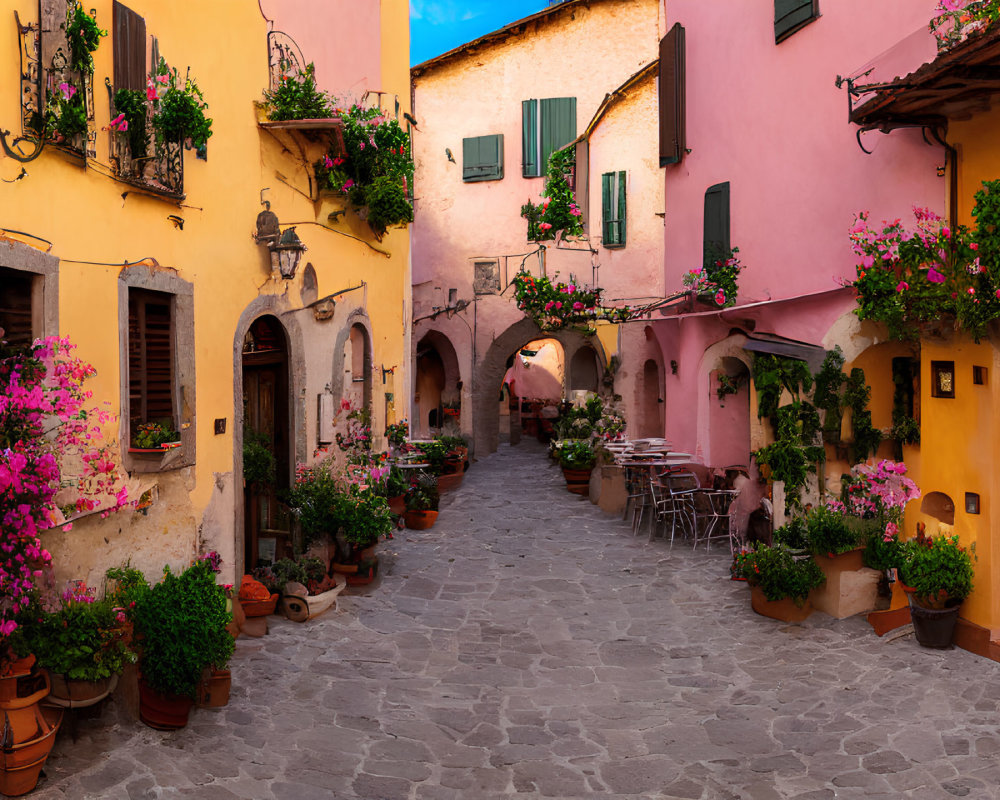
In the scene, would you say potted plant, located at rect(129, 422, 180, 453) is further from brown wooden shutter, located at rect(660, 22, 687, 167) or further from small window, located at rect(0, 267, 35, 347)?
brown wooden shutter, located at rect(660, 22, 687, 167)

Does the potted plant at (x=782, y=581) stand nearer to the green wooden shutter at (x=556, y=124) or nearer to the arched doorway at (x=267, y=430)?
the arched doorway at (x=267, y=430)

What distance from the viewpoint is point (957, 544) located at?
722 centimetres

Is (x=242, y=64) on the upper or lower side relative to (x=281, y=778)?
upper

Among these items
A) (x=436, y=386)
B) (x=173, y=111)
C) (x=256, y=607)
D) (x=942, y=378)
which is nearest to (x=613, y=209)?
(x=436, y=386)

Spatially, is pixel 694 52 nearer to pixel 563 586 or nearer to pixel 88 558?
pixel 563 586

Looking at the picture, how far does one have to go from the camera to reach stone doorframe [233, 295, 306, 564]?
7680 millimetres

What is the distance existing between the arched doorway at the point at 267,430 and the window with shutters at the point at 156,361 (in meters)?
2.00

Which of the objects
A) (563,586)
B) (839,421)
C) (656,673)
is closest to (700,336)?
(839,421)

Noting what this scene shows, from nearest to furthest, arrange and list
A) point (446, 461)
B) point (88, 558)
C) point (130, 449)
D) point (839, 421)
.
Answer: point (88, 558), point (130, 449), point (839, 421), point (446, 461)

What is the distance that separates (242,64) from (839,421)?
6.90m

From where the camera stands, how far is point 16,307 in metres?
5.05

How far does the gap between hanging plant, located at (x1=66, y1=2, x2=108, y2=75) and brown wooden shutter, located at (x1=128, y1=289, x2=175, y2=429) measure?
1.69 m

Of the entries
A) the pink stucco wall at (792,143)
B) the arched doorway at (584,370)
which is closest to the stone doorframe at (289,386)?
the pink stucco wall at (792,143)

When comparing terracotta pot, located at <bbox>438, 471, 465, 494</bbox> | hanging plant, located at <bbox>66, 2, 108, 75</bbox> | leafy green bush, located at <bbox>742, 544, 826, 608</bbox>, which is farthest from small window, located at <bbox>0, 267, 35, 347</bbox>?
terracotta pot, located at <bbox>438, 471, 465, 494</bbox>
